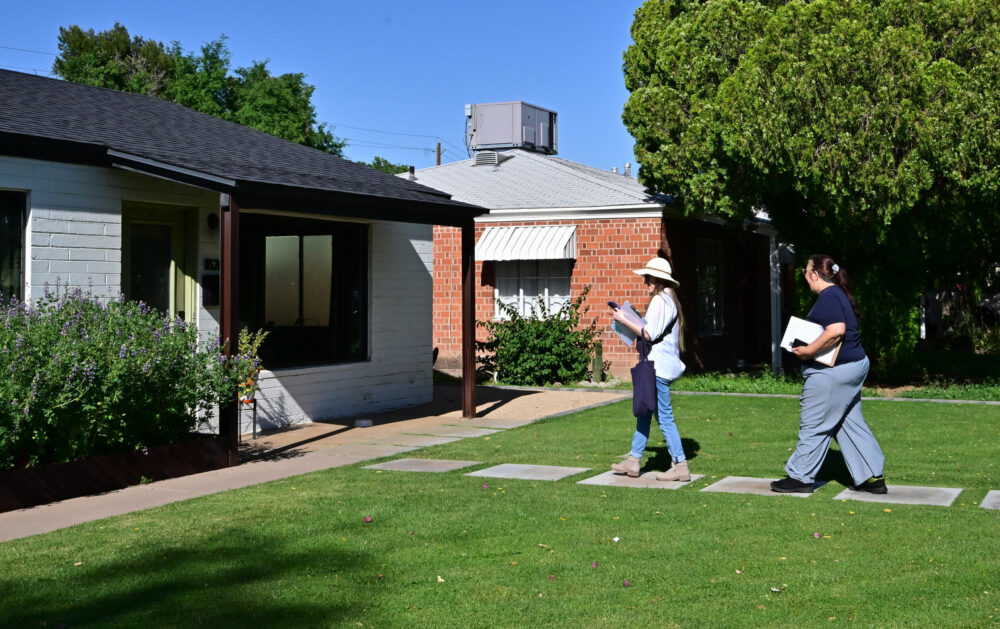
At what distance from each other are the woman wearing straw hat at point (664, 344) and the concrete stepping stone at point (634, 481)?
0.08 m

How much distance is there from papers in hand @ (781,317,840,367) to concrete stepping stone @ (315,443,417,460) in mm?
4035

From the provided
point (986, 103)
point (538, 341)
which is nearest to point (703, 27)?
point (986, 103)

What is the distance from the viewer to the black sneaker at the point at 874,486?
7.69m

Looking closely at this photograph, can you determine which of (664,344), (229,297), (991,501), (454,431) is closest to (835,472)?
(991,501)

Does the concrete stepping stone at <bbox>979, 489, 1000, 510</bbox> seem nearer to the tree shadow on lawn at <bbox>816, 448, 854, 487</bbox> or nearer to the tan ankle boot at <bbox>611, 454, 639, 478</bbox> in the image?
the tree shadow on lawn at <bbox>816, 448, 854, 487</bbox>

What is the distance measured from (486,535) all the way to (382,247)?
8048 mm

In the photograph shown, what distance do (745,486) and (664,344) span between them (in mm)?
1224

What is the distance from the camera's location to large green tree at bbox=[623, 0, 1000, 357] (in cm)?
1384

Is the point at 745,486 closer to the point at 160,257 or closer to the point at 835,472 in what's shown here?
the point at 835,472

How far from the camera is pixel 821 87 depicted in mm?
14398

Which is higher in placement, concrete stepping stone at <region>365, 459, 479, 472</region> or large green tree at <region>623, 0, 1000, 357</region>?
large green tree at <region>623, 0, 1000, 357</region>

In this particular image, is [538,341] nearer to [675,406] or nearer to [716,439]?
[675,406]

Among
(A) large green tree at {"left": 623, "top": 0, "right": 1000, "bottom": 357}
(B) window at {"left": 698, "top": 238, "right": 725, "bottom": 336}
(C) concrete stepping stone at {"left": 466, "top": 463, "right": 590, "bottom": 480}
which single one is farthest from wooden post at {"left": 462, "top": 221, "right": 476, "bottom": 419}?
(B) window at {"left": 698, "top": 238, "right": 725, "bottom": 336}

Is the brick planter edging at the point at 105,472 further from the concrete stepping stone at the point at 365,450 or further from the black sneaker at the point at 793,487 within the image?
the black sneaker at the point at 793,487
